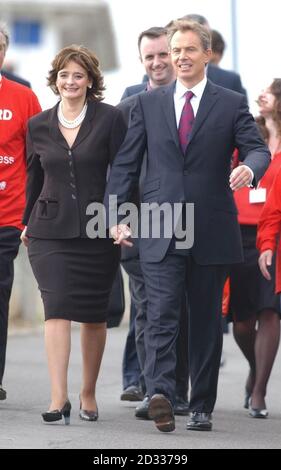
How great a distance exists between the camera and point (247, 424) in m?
9.14

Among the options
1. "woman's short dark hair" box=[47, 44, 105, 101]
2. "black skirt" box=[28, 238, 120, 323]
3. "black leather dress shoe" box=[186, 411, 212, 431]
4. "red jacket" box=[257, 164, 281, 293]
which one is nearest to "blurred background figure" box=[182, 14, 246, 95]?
"red jacket" box=[257, 164, 281, 293]

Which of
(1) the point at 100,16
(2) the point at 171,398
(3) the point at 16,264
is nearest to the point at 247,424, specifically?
(2) the point at 171,398

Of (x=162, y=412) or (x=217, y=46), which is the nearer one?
(x=162, y=412)

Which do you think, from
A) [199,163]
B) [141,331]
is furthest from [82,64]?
[141,331]

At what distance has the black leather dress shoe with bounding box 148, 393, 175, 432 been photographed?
8.21 metres

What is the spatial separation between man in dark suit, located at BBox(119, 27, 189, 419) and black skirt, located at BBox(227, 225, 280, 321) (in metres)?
0.48

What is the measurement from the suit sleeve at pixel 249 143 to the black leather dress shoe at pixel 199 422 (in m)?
1.31

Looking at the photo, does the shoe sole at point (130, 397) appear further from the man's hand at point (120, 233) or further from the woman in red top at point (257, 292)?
the man's hand at point (120, 233)

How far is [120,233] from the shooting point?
844cm

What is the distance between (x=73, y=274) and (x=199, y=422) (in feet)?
3.44

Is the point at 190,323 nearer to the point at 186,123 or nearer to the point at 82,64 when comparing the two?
the point at 186,123

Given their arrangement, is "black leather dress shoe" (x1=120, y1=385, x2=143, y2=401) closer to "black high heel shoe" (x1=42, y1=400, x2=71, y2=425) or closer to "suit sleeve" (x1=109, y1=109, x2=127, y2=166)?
"black high heel shoe" (x1=42, y1=400, x2=71, y2=425)

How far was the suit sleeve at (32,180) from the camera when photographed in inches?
349
